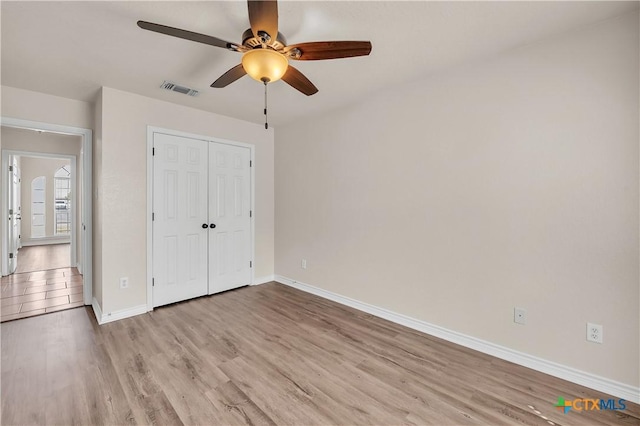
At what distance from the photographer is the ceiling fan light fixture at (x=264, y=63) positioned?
1708 mm

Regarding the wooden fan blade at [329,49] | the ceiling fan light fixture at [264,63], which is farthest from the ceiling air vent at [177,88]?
the wooden fan blade at [329,49]

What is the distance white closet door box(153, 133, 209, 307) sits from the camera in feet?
11.0

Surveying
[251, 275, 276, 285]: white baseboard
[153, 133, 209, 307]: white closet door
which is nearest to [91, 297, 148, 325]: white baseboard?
[153, 133, 209, 307]: white closet door

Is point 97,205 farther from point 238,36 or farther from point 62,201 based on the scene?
point 62,201

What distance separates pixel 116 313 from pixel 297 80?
9.91 feet

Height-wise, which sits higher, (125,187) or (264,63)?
(264,63)

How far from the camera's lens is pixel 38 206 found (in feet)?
25.9

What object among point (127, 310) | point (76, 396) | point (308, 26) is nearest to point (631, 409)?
point (308, 26)

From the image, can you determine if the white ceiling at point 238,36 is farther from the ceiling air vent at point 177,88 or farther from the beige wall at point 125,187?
the beige wall at point 125,187

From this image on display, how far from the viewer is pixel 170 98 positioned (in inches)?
128

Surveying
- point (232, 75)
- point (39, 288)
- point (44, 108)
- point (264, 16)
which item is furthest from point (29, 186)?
point (264, 16)

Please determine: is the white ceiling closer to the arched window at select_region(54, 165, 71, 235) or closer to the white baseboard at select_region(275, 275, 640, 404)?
the white baseboard at select_region(275, 275, 640, 404)

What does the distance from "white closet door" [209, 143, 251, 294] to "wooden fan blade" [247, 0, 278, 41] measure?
253 centimetres

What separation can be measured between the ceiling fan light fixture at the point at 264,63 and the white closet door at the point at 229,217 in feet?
7.40
